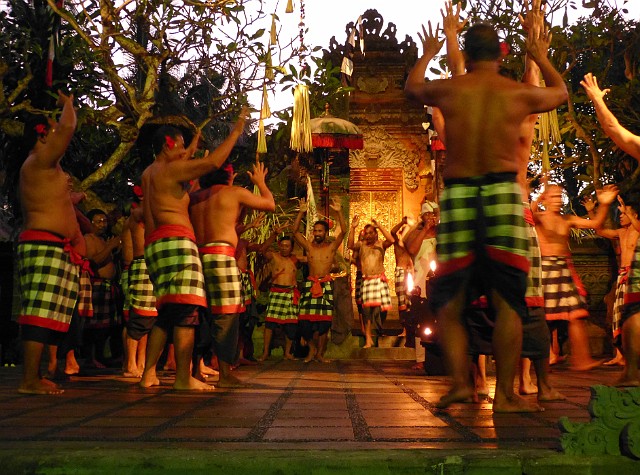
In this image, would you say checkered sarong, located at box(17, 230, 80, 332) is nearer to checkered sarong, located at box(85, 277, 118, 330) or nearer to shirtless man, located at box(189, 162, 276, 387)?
shirtless man, located at box(189, 162, 276, 387)

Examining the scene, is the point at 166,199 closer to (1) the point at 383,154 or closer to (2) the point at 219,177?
(2) the point at 219,177

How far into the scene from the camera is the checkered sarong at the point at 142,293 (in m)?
6.79

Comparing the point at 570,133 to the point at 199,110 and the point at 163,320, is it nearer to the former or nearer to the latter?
the point at 163,320

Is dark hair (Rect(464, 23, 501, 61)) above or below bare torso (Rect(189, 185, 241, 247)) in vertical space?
above

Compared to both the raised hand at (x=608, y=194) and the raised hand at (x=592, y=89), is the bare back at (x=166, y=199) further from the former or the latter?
the raised hand at (x=608, y=194)

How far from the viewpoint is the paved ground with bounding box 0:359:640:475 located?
8.21 feet

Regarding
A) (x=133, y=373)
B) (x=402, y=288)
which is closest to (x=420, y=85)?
(x=133, y=373)

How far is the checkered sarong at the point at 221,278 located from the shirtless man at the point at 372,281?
631cm

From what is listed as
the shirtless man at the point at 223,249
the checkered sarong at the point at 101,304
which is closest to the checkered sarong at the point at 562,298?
the shirtless man at the point at 223,249

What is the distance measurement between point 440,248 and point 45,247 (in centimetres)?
268

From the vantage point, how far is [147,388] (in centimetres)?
544

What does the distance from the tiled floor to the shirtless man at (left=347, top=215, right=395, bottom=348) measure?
20.9 ft

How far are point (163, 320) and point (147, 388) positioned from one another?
501 mm

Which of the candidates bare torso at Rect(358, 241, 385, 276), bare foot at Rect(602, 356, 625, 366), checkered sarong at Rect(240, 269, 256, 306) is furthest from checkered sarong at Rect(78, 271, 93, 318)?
bare foot at Rect(602, 356, 625, 366)
